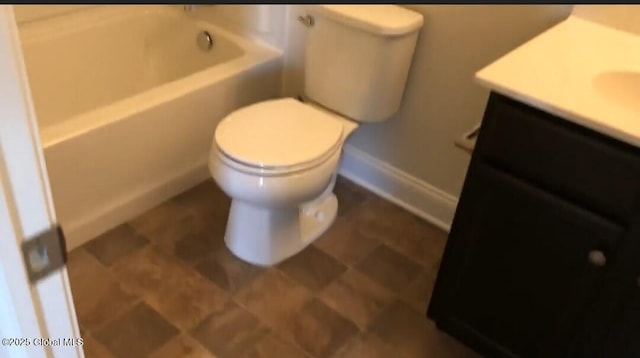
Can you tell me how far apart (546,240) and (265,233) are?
95cm

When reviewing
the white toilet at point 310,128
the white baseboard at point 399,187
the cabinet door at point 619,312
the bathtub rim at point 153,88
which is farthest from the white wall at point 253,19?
the cabinet door at point 619,312

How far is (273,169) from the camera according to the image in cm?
198

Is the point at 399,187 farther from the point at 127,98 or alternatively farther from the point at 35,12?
the point at 35,12

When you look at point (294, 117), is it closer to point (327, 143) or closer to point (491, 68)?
point (327, 143)

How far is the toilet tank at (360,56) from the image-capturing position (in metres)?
2.16

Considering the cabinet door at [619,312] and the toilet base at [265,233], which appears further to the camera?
the toilet base at [265,233]

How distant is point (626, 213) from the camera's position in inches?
56.9

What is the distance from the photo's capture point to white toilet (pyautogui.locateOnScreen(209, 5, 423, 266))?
202 centimetres

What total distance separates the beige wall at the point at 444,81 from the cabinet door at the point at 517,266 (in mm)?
629

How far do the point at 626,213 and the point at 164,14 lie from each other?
6.83 feet

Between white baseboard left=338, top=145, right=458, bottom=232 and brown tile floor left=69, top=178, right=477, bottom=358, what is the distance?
59 mm

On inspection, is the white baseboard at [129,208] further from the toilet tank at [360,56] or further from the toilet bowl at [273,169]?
the toilet tank at [360,56]

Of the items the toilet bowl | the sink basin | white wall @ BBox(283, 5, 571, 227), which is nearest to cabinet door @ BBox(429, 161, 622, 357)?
the sink basin

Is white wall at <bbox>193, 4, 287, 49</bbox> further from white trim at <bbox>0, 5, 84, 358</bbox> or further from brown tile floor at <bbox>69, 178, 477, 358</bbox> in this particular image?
white trim at <bbox>0, 5, 84, 358</bbox>
